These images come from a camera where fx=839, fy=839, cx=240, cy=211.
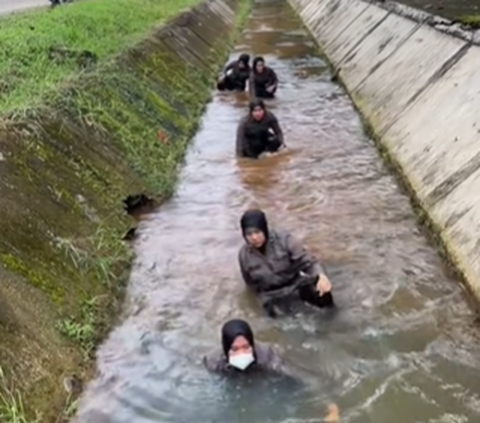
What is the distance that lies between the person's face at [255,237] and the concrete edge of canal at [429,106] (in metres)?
1.85

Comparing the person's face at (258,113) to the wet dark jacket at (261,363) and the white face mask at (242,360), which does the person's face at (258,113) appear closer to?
the wet dark jacket at (261,363)

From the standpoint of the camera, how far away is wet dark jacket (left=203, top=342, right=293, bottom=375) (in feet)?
20.6

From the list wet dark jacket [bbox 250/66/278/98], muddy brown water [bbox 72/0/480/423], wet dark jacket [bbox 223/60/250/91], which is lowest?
wet dark jacket [bbox 223/60/250/91]

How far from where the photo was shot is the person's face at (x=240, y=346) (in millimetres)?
6180

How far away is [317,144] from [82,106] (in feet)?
14.0

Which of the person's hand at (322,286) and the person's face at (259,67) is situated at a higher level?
the person's hand at (322,286)

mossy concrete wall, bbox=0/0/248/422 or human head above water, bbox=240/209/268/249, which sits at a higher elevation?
human head above water, bbox=240/209/268/249

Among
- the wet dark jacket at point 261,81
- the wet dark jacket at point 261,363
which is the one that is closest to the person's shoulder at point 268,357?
the wet dark jacket at point 261,363

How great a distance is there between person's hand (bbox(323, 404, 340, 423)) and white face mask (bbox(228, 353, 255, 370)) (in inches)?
26.7

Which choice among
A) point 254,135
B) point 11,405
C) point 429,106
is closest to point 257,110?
point 254,135

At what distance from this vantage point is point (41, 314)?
6.54 meters

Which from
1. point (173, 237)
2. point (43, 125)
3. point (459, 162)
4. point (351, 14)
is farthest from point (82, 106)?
point (351, 14)

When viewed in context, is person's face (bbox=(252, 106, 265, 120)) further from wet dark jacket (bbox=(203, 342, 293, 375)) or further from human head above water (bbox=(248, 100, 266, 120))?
wet dark jacket (bbox=(203, 342, 293, 375))

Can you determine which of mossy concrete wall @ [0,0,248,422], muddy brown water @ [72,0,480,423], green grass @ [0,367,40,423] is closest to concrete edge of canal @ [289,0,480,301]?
muddy brown water @ [72,0,480,423]
